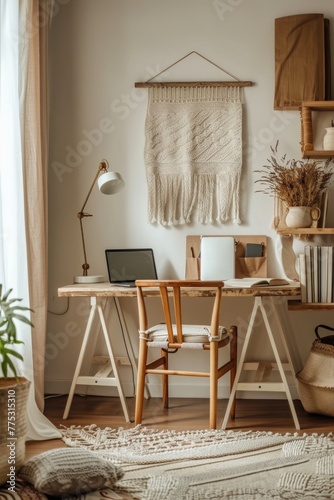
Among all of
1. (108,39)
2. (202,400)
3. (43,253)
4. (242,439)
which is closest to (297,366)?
(202,400)

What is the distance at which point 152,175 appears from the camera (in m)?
4.11

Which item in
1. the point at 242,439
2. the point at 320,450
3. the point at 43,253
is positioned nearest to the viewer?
the point at 320,450

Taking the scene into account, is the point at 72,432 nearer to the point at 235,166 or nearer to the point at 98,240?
the point at 98,240

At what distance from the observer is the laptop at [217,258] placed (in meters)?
3.91

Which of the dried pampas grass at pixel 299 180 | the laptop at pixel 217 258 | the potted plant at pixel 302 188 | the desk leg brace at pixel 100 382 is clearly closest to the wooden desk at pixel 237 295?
the desk leg brace at pixel 100 382

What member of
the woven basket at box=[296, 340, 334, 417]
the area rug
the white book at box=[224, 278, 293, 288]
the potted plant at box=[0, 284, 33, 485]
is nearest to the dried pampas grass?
the white book at box=[224, 278, 293, 288]

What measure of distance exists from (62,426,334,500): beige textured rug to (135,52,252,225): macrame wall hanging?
4.38 feet

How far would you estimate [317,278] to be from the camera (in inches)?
145

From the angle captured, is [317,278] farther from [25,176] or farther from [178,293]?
[25,176]

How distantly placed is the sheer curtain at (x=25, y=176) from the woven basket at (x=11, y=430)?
622 mm

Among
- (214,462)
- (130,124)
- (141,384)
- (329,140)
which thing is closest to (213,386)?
(141,384)

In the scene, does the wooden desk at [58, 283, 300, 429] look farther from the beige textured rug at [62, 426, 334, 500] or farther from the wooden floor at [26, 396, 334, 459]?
the beige textured rug at [62, 426, 334, 500]

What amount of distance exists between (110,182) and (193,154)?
580 mm

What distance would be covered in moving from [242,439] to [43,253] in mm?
1390
